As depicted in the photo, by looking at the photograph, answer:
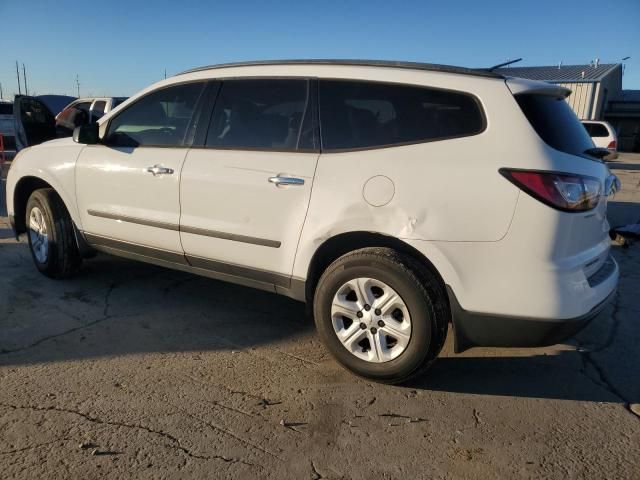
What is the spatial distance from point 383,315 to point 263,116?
152 cm

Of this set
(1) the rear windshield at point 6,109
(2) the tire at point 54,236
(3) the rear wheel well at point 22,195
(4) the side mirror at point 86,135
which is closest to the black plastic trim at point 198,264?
(2) the tire at point 54,236

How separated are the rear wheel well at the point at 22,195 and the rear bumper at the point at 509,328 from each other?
3.81 metres

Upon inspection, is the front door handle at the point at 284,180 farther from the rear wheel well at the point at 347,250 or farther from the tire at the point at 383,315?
the tire at the point at 383,315

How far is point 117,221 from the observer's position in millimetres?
4020

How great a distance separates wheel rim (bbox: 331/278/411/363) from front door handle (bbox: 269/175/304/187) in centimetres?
67

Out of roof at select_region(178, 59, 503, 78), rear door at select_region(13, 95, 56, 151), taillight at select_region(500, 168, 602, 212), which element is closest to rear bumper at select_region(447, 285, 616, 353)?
taillight at select_region(500, 168, 602, 212)

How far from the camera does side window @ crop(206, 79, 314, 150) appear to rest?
324cm

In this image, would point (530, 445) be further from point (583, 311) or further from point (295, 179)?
point (295, 179)

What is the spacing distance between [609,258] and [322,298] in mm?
1783

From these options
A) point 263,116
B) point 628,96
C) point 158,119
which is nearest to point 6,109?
point 158,119

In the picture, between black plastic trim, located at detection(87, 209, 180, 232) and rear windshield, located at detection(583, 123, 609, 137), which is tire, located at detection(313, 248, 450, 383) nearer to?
black plastic trim, located at detection(87, 209, 180, 232)

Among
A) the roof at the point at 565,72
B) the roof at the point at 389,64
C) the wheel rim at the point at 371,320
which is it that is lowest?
the wheel rim at the point at 371,320

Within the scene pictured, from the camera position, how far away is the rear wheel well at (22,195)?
468 cm

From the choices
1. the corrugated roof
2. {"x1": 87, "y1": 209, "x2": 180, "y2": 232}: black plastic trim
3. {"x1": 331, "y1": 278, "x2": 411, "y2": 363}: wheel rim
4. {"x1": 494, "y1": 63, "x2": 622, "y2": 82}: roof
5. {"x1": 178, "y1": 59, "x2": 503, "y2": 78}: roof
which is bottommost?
{"x1": 331, "y1": 278, "x2": 411, "y2": 363}: wheel rim
